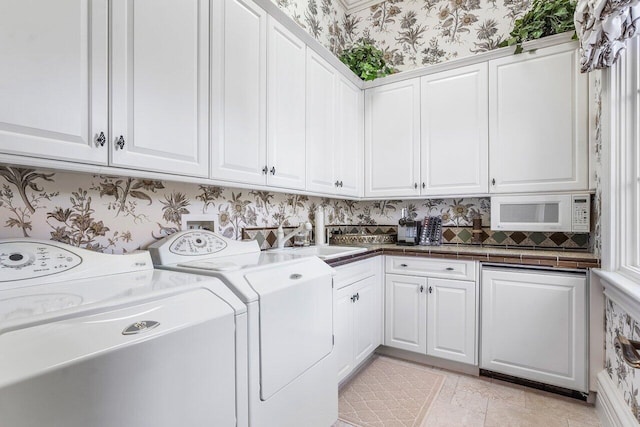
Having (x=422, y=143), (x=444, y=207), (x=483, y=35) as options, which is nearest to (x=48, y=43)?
(x=422, y=143)

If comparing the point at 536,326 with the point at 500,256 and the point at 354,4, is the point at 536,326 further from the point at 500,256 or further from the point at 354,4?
the point at 354,4

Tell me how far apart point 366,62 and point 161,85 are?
2.08 meters

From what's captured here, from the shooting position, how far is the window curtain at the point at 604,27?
4.19ft

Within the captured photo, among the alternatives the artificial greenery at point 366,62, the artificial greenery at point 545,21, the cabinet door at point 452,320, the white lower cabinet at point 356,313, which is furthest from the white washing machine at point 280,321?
the artificial greenery at point 545,21

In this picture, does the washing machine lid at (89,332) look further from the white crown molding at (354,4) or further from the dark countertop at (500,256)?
the white crown molding at (354,4)

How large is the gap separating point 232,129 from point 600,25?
1745 mm

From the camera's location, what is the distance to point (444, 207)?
286 centimetres

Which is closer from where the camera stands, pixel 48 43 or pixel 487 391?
pixel 48 43

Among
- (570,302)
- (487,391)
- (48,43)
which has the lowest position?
(487,391)

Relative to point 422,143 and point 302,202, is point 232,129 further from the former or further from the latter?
point 422,143

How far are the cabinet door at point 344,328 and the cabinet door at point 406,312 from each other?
0.51 m

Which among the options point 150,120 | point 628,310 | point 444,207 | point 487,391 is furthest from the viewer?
point 444,207

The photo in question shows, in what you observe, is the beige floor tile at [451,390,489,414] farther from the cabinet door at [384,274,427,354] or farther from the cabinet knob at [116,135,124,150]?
the cabinet knob at [116,135,124,150]

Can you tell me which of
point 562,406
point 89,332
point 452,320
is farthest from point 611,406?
point 89,332
